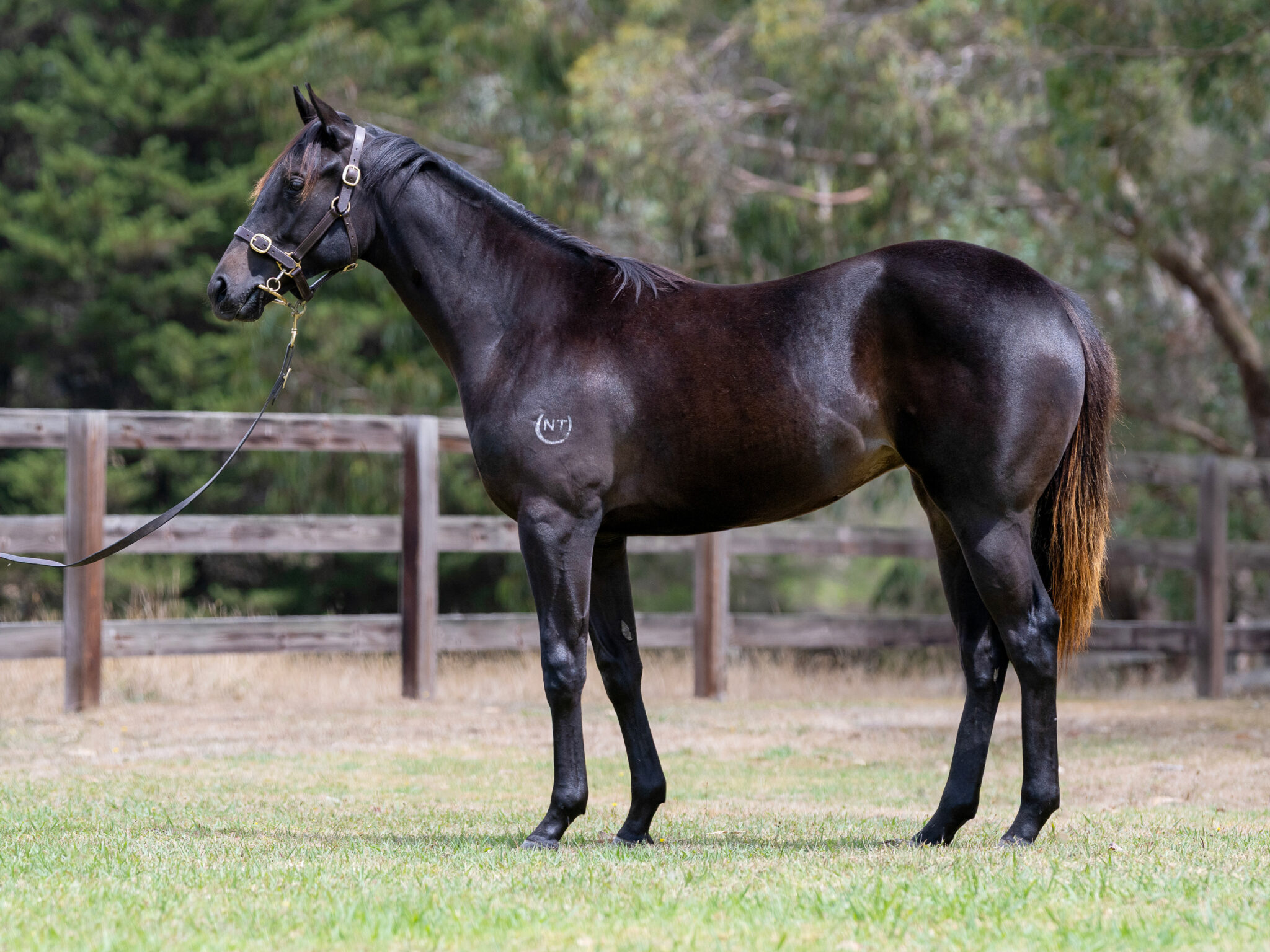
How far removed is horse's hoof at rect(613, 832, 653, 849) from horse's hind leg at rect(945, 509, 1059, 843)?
1118 millimetres

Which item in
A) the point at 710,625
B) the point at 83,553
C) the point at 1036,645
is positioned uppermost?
the point at 83,553

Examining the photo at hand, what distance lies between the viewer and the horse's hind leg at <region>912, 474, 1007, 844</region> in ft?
14.6

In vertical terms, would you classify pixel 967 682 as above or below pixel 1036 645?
below

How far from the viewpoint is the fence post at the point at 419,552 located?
9141 millimetres

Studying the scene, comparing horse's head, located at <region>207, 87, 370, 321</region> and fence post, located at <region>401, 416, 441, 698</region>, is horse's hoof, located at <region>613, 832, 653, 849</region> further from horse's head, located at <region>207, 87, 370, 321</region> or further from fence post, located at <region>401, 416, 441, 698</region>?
fence post, located at <region>401, 416, 441, 698</region>

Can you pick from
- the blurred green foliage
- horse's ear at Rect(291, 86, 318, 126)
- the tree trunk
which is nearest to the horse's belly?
horse's ear at Rect(291, 86, 318, 126)

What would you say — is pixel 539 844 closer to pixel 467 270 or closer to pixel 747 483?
pixel 747 483

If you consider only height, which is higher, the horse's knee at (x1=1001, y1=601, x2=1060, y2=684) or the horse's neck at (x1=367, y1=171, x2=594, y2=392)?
the horse's neck at (x1=367, y1=171, x2=594, y2=392)

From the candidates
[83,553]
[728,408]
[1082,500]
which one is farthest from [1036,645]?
[83,553]

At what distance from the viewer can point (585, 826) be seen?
5039 mm

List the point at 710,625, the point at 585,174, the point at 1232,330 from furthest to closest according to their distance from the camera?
the point at 585,174
the point at 1232,330
the point at 710,625

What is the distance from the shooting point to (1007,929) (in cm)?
306

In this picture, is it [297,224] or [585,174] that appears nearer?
[297,224]

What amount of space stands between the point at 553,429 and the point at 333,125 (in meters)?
1.27
